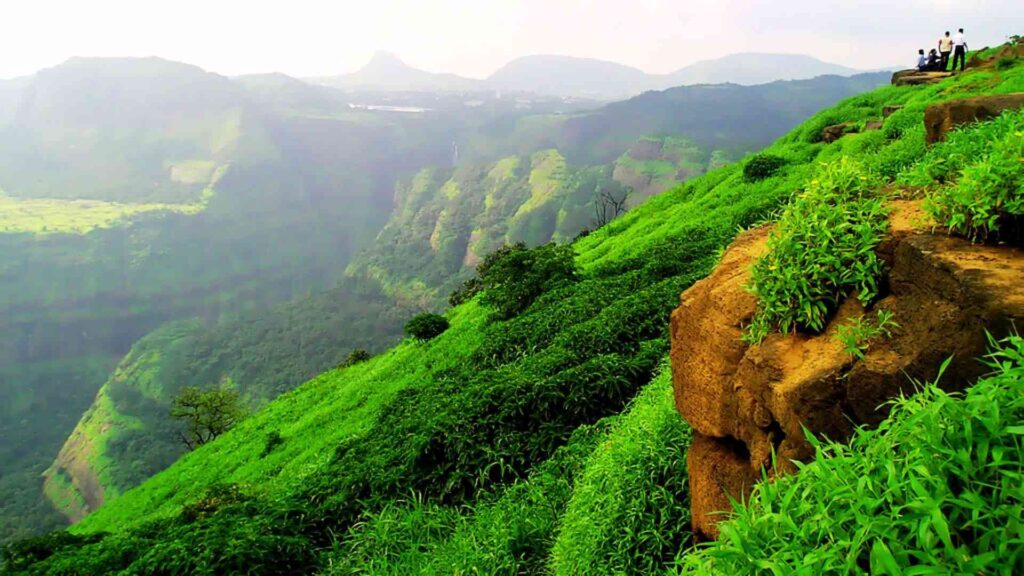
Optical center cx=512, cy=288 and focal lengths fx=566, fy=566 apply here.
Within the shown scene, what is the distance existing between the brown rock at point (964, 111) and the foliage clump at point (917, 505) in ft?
25.3

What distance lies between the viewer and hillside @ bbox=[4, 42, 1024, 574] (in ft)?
7.40

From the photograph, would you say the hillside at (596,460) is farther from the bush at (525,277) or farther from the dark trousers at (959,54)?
the dark trousers at (959,54)

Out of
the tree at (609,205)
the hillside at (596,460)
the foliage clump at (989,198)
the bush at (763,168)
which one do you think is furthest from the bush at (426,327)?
the tree at (609,205)

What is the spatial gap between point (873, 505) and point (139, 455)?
109450 millimetres

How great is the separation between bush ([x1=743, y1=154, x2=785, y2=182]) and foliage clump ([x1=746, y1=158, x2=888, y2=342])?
60.9 ft

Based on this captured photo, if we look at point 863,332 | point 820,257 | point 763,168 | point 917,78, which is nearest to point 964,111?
point 820,257

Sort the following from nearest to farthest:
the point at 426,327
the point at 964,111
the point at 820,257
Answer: the point at 820,257
the point at 964,111
the point at 426,327

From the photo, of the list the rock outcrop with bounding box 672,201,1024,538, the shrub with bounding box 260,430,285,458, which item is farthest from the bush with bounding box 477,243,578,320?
the rock outcrop with bounding box 672,201,1024,538

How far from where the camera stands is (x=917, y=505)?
205 centimetres

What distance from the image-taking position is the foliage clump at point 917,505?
6.61ft

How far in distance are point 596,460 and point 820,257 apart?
3.73m

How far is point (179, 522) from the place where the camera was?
410 inches

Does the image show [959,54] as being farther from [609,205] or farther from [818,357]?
[609,205]

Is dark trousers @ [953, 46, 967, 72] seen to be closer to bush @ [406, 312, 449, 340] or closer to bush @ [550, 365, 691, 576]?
bush @ [406, 312, 449, 340]
